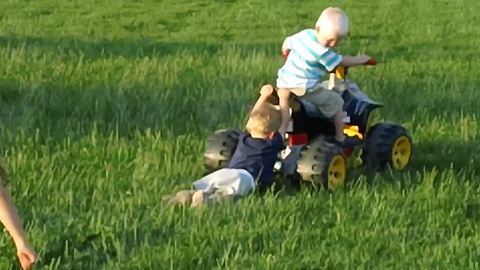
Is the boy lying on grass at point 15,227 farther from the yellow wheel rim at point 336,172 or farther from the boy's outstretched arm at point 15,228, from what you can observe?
the yellow wheel rim at point 336,172

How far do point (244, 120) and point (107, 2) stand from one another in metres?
15.9

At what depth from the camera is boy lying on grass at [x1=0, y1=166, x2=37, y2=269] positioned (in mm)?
5781

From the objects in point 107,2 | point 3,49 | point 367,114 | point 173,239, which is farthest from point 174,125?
point 107,2

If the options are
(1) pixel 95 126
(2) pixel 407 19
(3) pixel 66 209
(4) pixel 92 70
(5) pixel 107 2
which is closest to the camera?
(3) pixel 66 209

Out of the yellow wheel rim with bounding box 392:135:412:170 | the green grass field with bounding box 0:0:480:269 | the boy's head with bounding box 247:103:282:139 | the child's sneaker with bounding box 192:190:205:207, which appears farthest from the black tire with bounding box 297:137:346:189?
the child's sneaker with bounding box 192:190:205:207

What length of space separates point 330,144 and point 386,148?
2.11 ft

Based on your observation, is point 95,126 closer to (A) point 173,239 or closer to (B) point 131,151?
(B) point 131,151

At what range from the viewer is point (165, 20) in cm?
2278

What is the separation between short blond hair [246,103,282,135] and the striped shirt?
1.61 ft

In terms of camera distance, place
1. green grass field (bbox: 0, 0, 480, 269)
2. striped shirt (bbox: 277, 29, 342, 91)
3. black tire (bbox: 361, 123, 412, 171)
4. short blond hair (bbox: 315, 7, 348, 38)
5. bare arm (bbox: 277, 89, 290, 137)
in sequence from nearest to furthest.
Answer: green grass field (bbox: 0, 0, 480, 269) → bare arm (bbox: 277, 89, 290, 137) → short blond hair (bbox: 315, 7, 348, 38) → striped shirt (bbox: 277, 29, 342, 91) → black tire (bbox: 361, 123, 412, 171)

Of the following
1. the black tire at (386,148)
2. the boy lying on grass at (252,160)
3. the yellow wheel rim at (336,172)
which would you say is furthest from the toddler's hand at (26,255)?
the black tire at (386,148)

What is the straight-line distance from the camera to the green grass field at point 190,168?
6539 millimetres

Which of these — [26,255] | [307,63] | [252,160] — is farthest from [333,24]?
[26,255]

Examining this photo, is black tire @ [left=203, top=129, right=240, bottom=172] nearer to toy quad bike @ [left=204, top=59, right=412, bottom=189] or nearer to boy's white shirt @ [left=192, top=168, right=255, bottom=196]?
toy quad bike @ [left=204, top=59, right=412, bottom=189]
